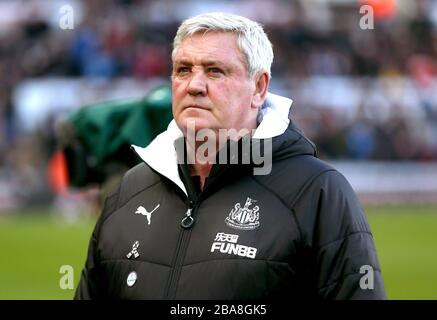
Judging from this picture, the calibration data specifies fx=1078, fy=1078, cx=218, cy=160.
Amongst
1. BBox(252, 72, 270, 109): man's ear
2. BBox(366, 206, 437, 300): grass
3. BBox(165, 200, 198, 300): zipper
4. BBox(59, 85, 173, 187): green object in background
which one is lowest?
BBox(366, 206, 437, 300): grass

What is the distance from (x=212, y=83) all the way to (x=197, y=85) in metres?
0.06

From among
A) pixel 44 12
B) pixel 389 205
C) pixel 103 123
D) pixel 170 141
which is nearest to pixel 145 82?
pixel 44 12

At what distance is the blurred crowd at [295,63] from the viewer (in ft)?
70.4

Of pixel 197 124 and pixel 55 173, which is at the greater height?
pixel 197 124

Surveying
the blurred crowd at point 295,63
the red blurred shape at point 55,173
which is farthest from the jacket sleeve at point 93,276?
the blurred crowd at point 295,63

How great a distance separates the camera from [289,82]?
2248cm

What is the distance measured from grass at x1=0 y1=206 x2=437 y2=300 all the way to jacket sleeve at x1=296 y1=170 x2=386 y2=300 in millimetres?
7196

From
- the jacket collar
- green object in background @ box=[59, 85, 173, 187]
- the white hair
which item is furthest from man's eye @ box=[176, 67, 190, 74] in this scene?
green object in background @ box=[59, 85, 173, 187]

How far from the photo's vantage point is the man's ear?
409 cm

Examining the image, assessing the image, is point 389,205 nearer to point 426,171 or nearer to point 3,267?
point 426,171

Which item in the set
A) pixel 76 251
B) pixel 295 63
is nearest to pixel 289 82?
pixel 295 63

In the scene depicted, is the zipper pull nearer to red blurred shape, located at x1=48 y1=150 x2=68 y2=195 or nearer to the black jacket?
the black jacket

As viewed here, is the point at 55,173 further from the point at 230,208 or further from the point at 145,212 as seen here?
the point at 230,208

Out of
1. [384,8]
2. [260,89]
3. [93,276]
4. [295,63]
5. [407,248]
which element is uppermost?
→ [260,89]
